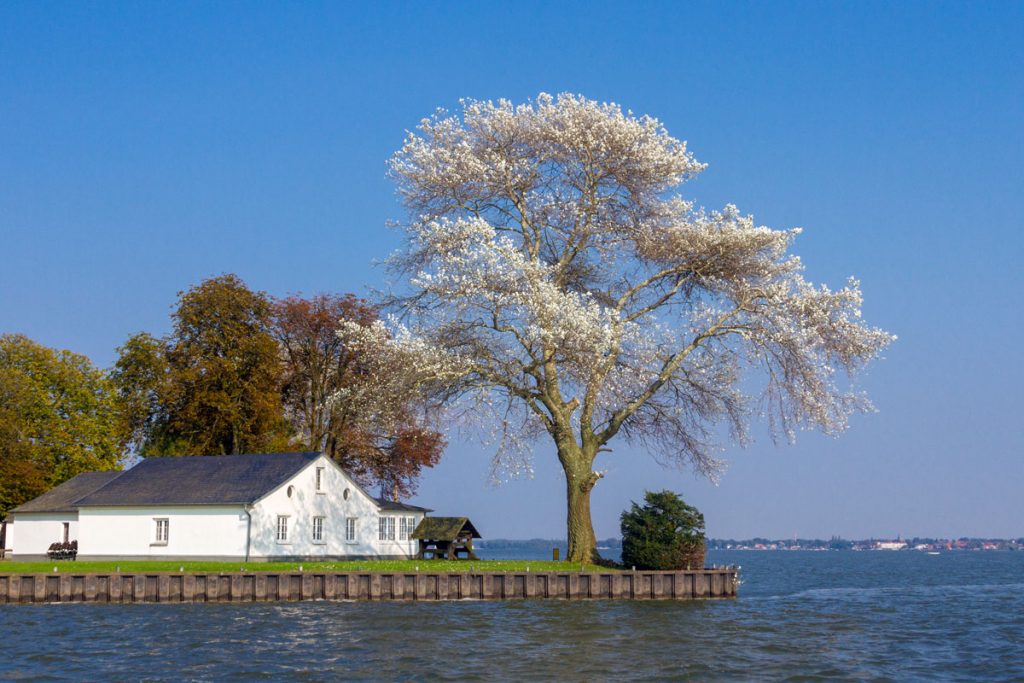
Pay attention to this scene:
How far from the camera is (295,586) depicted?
4506cm

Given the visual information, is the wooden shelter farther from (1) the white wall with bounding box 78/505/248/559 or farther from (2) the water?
(2) the water

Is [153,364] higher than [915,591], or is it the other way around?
[153,364]

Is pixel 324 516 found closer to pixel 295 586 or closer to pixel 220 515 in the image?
pixel 220 515

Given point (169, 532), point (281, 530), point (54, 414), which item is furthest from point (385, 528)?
point (54, 414)

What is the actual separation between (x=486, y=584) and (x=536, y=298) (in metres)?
11.6

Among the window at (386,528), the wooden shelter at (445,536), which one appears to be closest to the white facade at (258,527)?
the window at (386,528)

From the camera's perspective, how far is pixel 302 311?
72250mm

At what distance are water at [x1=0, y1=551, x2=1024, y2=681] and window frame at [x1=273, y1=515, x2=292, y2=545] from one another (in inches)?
433

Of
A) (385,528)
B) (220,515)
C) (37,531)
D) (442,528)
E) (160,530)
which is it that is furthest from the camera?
(385,528)

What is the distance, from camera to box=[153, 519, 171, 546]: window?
55.4 metres

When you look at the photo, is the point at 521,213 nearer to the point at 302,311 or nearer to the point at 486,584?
the point at 486,584

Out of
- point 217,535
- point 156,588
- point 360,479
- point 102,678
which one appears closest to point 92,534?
point 217,535

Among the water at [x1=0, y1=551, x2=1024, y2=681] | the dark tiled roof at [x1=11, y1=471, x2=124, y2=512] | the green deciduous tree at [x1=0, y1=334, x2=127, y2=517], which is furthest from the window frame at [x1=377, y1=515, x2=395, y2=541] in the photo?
the green deciduous tree at [x1=0, y1=334, x2=127, y2=517]

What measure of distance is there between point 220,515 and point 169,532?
3.04 m
